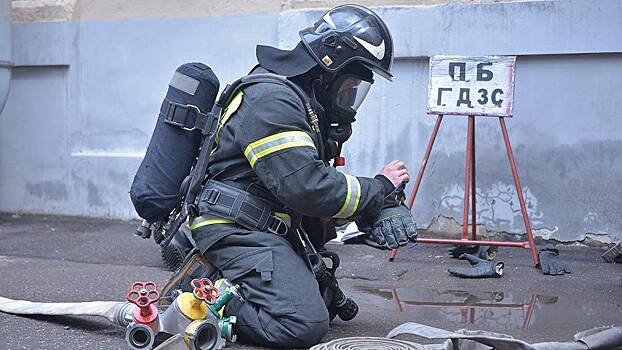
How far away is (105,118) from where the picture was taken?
328 inches

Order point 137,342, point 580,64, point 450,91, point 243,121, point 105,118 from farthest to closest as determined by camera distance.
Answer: point 105,118
point 580,64
point 450,91
point 243,121
point 137,342

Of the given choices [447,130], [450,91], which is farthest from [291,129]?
[447,130]

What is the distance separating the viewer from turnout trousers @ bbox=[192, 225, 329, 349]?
153 inches

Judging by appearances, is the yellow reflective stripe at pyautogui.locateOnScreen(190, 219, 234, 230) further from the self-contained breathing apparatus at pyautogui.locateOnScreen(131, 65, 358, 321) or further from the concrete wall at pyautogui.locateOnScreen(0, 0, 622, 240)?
the concrete wall at pyautogui.locateOnScreen(0, 0, 622, 240)

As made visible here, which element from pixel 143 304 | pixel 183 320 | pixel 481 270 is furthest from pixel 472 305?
pixel 143 304

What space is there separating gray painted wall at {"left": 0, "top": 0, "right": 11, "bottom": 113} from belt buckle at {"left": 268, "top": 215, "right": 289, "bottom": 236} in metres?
4.74

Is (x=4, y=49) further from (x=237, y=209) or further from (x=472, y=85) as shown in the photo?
(x=237, y=209)

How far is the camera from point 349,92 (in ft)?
14.2

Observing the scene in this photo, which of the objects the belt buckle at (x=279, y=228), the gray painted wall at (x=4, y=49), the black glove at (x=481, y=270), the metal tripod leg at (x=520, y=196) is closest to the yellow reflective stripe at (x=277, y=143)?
the belt buckle at (x=279, y=228)

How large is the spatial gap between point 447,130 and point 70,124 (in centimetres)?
356

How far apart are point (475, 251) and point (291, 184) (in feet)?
9.88

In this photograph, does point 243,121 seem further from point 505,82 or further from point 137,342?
point 505,82

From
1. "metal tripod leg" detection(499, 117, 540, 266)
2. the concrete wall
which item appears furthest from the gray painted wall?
"metal tripod leg" detection(499, 117, 540, 266)

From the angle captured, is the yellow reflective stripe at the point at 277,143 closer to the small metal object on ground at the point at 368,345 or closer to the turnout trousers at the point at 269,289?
the turnout trousers at the point at 269,289
